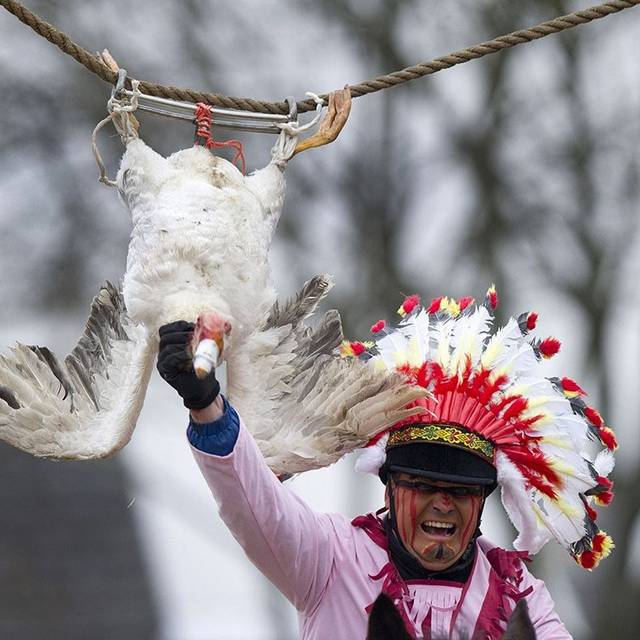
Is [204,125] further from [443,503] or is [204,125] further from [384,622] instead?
[384,622]

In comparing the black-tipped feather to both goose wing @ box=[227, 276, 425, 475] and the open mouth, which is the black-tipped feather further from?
the open mouth

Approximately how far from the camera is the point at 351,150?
8.41 metres

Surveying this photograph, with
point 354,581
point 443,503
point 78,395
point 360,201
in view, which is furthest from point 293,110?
point 360,201

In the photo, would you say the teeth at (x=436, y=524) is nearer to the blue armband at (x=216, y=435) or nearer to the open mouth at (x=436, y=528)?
the open mouth at (x=436, y=528)

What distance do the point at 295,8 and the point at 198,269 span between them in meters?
5.46

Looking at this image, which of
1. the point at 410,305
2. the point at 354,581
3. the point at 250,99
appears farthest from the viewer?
the point at 410,305

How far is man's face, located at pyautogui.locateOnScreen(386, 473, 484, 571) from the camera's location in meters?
3.46

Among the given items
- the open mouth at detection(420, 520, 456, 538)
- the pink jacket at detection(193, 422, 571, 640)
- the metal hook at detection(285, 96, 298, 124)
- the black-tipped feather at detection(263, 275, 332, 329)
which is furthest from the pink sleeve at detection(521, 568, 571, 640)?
the metal hook at detection(285, 96, 298, 124)

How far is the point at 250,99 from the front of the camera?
141 inches

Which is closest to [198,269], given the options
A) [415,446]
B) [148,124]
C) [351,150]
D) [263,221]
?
[263,221]

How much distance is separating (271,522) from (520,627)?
1.83 ft

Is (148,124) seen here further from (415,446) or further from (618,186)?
(415,446)

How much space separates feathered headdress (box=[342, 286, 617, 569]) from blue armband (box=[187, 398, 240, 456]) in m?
0.65

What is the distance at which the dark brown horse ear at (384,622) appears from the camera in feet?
9.57
